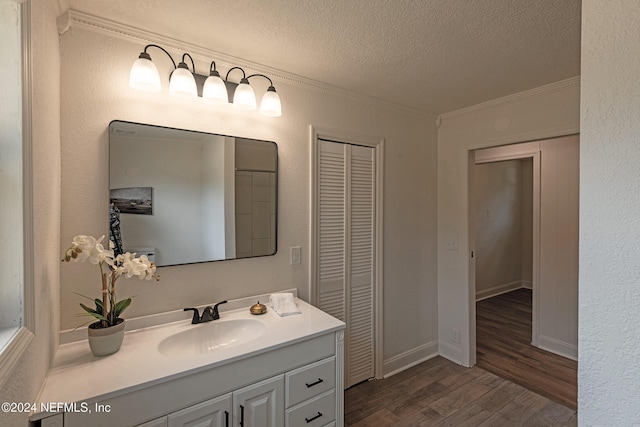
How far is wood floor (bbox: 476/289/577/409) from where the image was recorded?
2.30 metres

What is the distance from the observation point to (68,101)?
1332mm

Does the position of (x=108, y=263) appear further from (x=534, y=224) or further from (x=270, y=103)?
(x=534, y=224)

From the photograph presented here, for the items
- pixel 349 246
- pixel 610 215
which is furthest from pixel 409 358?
pixel 610 215

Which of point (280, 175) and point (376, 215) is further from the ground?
point (280, 175)

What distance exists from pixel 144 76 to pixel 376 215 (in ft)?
5.76

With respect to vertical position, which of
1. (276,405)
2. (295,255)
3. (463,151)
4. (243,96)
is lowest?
(276,405)

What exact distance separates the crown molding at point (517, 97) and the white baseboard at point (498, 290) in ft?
9.63

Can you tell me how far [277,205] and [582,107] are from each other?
1.51 metres

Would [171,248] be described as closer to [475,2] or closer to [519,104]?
[475,2]

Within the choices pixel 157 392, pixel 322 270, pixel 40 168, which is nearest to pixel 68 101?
pixel 40 168

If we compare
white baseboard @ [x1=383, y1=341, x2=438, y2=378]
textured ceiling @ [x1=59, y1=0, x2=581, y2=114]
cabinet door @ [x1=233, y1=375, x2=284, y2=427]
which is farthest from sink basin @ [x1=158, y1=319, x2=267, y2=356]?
textured ceiling @ [x1=59, y1=0, x2=581, y2=114]

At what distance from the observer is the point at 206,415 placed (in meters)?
1.20

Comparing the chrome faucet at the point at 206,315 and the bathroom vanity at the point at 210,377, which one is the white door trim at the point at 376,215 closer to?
the bathroom vanity at the point at 210,377

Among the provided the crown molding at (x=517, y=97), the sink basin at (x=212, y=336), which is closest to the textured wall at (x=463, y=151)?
the crown molding at (x=517, y=97)
